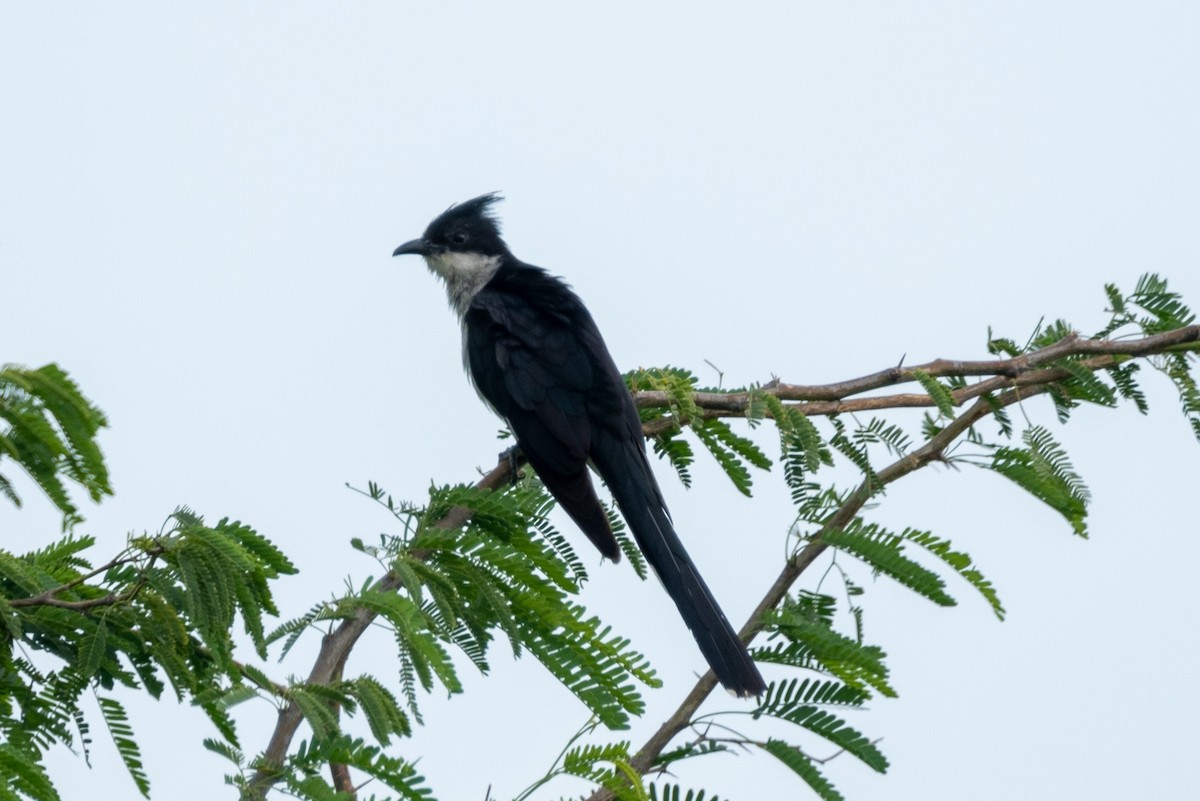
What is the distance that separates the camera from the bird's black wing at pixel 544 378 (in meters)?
4.66

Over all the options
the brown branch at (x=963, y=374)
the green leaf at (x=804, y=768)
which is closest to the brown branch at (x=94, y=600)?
the green leaf at (x=804, y=768)

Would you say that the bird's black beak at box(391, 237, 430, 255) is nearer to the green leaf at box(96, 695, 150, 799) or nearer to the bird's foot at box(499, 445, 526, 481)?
the bird's foot at box(499, 445, 526, 481)

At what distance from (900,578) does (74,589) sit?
1877 mm

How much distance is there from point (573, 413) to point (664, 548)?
783 millimetres

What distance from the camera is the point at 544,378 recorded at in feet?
17.5

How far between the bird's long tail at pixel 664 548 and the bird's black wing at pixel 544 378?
0.13 metres

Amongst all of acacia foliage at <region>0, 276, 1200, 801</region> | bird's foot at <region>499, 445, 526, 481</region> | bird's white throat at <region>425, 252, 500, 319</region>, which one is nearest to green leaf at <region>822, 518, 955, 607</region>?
acacia foliage at <region>0, 276, 1200, 801</region>

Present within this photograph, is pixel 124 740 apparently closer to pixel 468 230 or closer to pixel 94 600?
pixel 94 600

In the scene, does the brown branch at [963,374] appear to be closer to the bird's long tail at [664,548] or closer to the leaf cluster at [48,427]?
the bird's long tail at [664,548]

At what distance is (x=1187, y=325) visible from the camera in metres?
3.83

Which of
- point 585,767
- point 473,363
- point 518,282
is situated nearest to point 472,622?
point 585,767

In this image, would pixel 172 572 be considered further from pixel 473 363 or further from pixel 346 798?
pixel 473 363

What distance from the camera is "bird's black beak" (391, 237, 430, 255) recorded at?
715cm

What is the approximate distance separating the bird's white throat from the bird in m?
0.37
